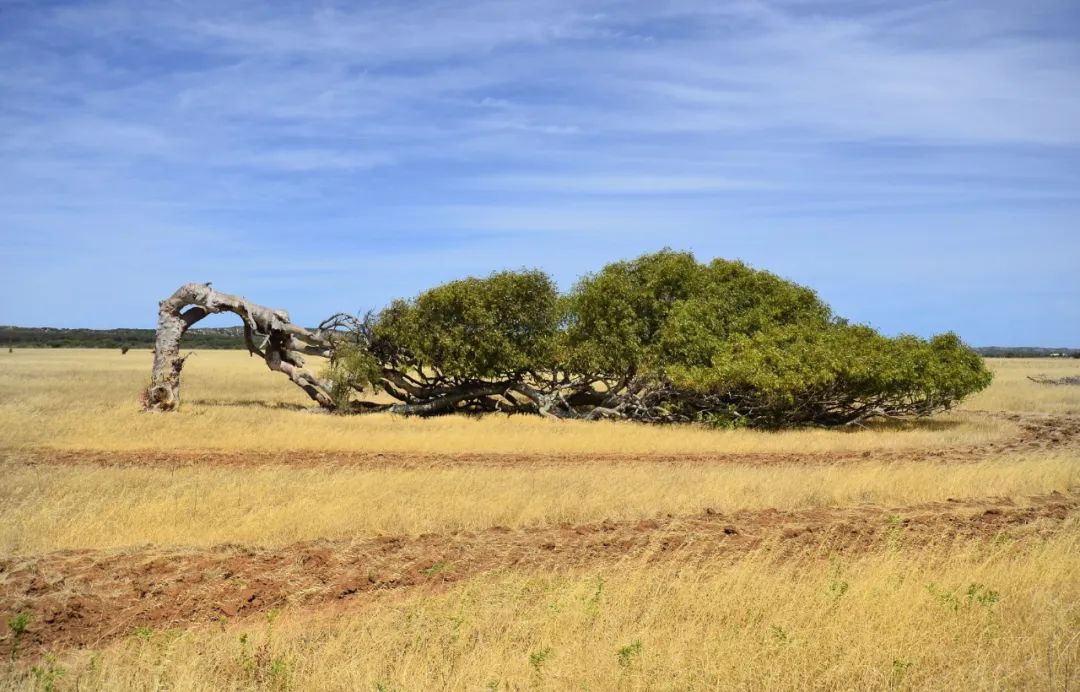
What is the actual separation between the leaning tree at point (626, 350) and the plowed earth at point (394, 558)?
13469 mm

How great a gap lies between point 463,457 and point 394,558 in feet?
34.9

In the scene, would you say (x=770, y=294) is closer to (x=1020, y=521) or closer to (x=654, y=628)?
(x=1020, y=521)

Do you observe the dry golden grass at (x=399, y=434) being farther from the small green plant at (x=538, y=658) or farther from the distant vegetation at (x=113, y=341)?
the distant vegetation at (x=113, y=341)

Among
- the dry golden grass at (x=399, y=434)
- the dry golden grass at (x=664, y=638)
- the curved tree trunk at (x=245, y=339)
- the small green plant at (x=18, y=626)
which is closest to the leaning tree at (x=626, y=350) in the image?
the curved tree trunk at (x=245, y=339)

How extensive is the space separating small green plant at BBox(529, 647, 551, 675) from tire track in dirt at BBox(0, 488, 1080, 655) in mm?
2648

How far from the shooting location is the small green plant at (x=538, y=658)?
708 cm

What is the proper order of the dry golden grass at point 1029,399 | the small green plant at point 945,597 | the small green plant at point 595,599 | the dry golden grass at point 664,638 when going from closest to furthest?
the dry golden grass at point 664,638
the small green plant at point 595,599
the small green plant at point 945,597
the dry golden grass at point 1029,399

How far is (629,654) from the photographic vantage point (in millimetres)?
7184

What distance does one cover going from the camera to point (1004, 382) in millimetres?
58875

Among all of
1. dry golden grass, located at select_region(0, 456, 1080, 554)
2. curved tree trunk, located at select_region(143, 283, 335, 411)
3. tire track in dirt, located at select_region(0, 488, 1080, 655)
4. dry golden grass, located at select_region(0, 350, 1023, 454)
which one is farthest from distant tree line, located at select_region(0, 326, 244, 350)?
tire track in dirt, located at select_region(0, 488, 1080, 655)

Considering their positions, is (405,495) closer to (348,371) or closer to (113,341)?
(348,371)

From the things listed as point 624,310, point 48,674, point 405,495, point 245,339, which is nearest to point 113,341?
point 245,339

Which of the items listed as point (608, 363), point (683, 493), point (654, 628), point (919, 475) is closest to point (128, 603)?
point (654, 628)

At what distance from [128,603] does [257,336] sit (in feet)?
86.0
